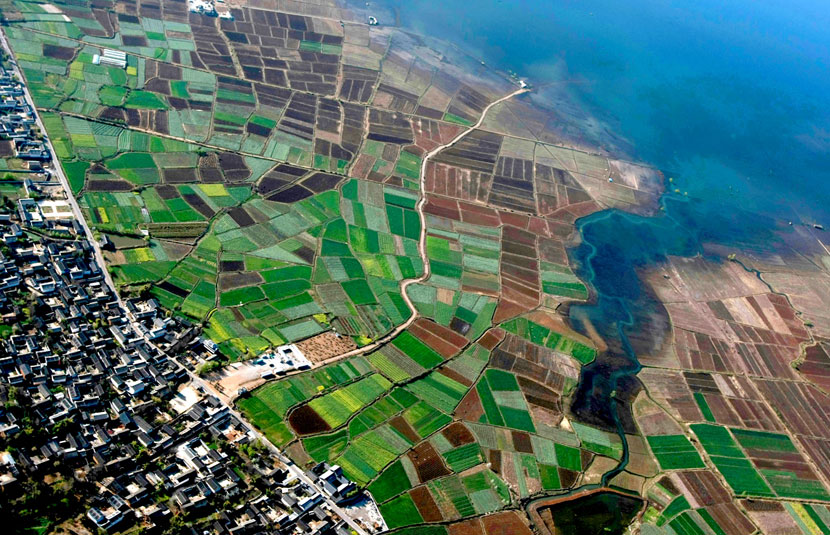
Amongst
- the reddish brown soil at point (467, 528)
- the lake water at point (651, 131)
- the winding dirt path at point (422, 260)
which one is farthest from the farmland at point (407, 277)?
the lake water at point (651, 131)

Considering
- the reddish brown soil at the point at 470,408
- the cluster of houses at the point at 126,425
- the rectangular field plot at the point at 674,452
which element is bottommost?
the cluster of houses at the point at 126,425

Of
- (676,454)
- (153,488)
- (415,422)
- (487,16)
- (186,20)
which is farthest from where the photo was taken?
(487,16)

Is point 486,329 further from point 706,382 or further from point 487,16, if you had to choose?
point 487,16

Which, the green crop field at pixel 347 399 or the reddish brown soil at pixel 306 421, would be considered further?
the green crop field at pixel 347 399

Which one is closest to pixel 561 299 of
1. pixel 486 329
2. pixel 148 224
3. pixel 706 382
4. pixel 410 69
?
pixel 486 329

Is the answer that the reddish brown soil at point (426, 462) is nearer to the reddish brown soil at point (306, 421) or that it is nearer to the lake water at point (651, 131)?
the reddish brown soil at point (306, 421)

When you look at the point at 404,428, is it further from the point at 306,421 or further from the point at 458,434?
the point at 306,421

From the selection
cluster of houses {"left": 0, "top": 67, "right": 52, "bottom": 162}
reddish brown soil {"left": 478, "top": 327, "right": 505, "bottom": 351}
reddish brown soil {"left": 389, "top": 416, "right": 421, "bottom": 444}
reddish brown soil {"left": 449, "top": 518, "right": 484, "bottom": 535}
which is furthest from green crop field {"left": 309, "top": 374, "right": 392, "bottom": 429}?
cluster of houses {"left": 0, "top": 67, "right": 52, "bottom": 162}

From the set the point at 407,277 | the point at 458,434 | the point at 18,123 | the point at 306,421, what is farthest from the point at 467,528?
the point at 18,123

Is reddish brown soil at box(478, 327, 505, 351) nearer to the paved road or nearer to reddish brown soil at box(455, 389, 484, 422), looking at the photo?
reddish brown soil at box(455, 389, 484, 422)
